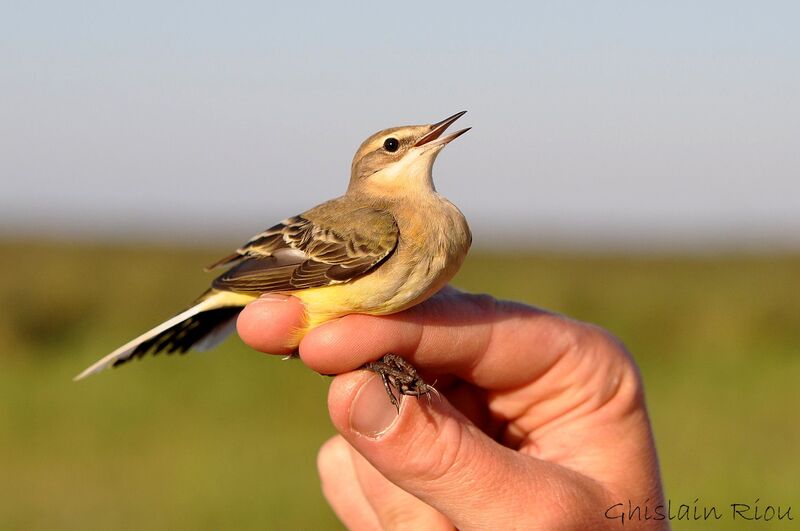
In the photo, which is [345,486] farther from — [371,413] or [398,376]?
[371,413]

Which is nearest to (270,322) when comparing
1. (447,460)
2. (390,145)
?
(447,460)

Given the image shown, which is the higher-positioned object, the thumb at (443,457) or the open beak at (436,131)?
the open beak at (436,131)

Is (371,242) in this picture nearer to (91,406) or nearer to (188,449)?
(188,449)

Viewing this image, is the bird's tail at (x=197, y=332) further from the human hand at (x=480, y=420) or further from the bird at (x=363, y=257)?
the human hand at (x=480, y=420)

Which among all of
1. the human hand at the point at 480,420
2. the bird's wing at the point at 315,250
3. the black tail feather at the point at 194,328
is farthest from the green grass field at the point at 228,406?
the bird's wing at the point at 315,250

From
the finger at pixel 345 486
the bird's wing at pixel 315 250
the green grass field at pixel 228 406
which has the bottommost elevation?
the green grass field at pixel 228 406

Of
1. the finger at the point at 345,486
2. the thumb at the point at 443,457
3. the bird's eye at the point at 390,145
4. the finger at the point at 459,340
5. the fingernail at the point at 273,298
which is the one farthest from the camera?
the finger at the point at 345,486
